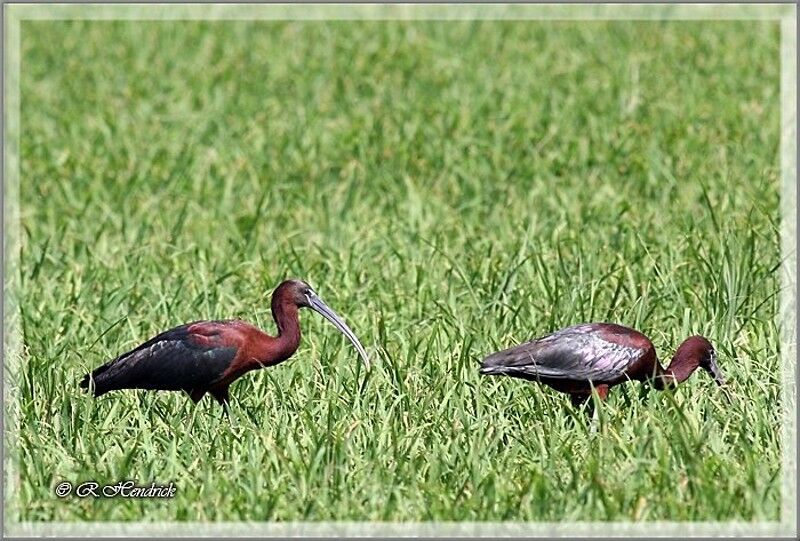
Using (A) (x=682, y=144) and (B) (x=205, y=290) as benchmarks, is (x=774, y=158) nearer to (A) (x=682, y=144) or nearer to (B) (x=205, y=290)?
(A) (x=682, y=144)

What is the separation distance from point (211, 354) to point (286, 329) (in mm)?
295

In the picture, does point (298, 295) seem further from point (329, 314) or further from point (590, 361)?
point (590, 361)

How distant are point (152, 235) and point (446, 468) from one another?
378cm

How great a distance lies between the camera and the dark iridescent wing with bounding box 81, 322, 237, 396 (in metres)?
5.82

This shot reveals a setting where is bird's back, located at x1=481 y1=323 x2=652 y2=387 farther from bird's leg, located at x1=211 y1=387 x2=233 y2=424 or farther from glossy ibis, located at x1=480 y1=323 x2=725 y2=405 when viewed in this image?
bird's leg, located at x1=211 y1=387 x2=233 y2=424

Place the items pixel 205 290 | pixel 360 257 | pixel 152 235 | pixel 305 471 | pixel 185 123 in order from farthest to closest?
pixel 185 123
pixel 152 235
pixel 360 257
pixel 205 290
pixel 305 471

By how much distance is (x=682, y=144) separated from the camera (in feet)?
32.1

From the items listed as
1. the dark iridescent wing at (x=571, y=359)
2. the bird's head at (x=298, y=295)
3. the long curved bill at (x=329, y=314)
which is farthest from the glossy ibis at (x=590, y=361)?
the bird's head at (x=298, y=295)

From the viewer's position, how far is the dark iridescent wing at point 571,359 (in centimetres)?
578

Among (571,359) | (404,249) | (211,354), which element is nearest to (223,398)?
(211,354)

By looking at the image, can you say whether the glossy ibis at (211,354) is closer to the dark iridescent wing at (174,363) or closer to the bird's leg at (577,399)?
the dark iridescent wing at (174,363)

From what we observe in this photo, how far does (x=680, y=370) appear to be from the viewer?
19.4 feet

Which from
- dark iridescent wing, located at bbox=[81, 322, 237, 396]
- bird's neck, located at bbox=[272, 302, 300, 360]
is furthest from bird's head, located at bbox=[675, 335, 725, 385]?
dark iridescent wing, located at bbox=[81, 322, 237, 396]

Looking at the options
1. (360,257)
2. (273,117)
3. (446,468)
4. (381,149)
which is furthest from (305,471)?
(273,117)
